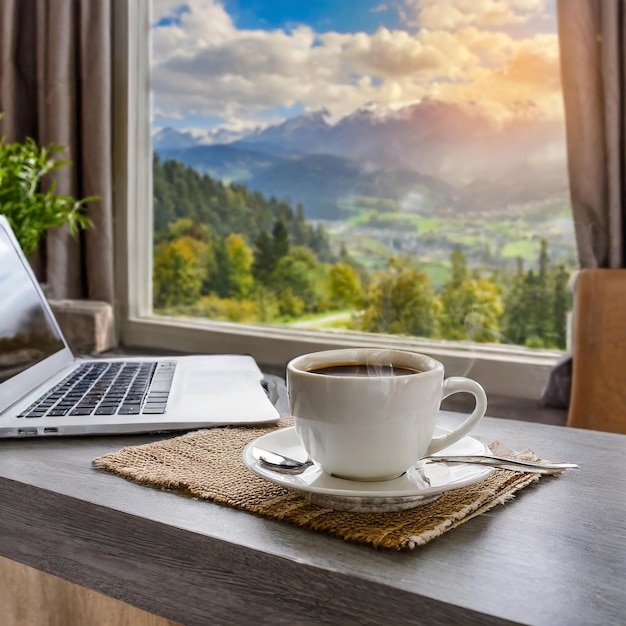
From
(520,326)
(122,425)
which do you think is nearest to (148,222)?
(520,326)

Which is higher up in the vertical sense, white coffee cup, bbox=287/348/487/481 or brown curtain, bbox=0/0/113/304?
brown curtain, bbox=0/0/113/304

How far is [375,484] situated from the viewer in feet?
1.98

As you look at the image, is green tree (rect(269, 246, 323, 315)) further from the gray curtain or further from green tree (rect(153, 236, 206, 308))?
the gray curtain

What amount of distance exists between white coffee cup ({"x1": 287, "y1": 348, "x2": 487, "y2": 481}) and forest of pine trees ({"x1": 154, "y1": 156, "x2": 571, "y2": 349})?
1.18 metres

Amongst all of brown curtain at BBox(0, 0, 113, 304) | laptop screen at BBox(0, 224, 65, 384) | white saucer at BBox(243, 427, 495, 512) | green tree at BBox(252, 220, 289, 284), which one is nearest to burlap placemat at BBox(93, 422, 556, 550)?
white saucer at BBox(243, 427, 495, 512)

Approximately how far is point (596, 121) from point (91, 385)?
1097 mm

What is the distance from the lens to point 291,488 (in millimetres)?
589

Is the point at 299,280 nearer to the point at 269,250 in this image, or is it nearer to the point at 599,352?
the point at 269,250

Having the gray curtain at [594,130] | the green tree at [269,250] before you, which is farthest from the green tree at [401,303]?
the gray curtain at [594,130]

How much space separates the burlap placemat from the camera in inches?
21.3

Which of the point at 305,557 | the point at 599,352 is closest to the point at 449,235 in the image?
the point at 599,352

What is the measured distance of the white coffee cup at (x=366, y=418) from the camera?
58 centimetres

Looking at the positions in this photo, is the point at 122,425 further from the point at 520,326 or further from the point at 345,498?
the point at 520,326

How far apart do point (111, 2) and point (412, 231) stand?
1110 mm
